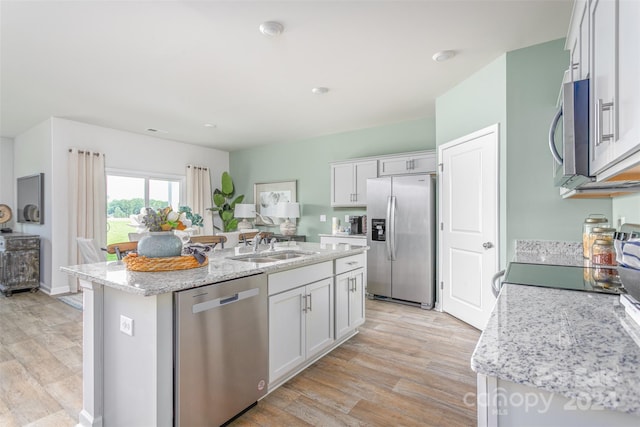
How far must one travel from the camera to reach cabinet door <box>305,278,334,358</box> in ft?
7.89

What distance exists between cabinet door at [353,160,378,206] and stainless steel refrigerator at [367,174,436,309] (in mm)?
400

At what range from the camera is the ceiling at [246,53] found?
2164 mm

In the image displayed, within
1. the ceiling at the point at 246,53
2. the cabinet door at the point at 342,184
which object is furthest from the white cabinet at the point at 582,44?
the cabinet door at the point at 342,184

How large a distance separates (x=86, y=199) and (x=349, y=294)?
14.6ft

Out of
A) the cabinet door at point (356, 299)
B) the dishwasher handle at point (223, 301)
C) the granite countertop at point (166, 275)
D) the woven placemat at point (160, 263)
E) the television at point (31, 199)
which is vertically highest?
the television at point (31, 199)

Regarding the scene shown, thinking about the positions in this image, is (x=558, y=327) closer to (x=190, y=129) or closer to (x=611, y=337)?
(x=611, y=337)

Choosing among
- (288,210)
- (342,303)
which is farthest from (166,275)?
(288,210)

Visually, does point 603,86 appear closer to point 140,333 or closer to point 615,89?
point 615,89

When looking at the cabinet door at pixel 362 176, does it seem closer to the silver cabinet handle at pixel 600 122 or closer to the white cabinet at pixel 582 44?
the white cabinet at pixel 582 44

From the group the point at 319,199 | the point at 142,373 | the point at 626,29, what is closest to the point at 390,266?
the point at 319,199

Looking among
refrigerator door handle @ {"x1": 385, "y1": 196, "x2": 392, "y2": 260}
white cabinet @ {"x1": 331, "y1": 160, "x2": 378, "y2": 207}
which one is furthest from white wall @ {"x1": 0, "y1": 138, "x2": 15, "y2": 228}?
refrigerator door handle @ {"x1": 385, "y1": 196, "x2": 392, "y2": 260}

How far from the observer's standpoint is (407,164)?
442 cm

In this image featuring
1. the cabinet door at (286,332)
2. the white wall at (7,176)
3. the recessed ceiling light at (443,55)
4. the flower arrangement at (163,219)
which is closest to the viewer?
the flower arrangement at (163,219)

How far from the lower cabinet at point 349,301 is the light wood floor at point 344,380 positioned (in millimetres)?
182
